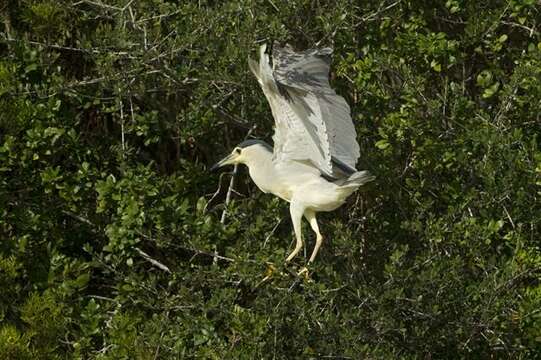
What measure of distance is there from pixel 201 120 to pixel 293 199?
0.58 metres

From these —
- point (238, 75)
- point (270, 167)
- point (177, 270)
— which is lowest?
point (177, 270)

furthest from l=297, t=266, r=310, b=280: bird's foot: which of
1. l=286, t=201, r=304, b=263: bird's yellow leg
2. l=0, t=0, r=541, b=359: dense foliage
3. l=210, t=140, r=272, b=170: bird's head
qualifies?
l=210, t=140, r=272, b=170: bird's head

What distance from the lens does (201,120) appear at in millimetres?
6051

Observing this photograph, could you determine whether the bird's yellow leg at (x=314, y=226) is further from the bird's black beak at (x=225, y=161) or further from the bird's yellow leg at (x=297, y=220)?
the bird's black beak at (x=225, y=161)

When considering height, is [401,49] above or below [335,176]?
above

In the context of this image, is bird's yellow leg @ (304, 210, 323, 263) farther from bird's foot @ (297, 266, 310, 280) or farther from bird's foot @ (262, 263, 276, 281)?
bird's foot @ (262, 263, 276, 281)

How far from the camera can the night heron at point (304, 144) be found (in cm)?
537

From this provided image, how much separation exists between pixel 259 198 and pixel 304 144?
790 millimetres

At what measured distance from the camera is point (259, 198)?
21.0 feet

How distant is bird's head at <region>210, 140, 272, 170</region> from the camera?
5.97 meters

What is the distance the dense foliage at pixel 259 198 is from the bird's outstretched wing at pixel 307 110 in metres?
0.30

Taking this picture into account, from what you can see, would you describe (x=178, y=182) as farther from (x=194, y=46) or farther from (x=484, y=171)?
(x=484, y=171)

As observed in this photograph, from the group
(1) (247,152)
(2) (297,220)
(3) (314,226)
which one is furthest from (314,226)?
(1) (247,152)

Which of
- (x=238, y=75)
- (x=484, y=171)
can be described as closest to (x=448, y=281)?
(x=484, y=171)
